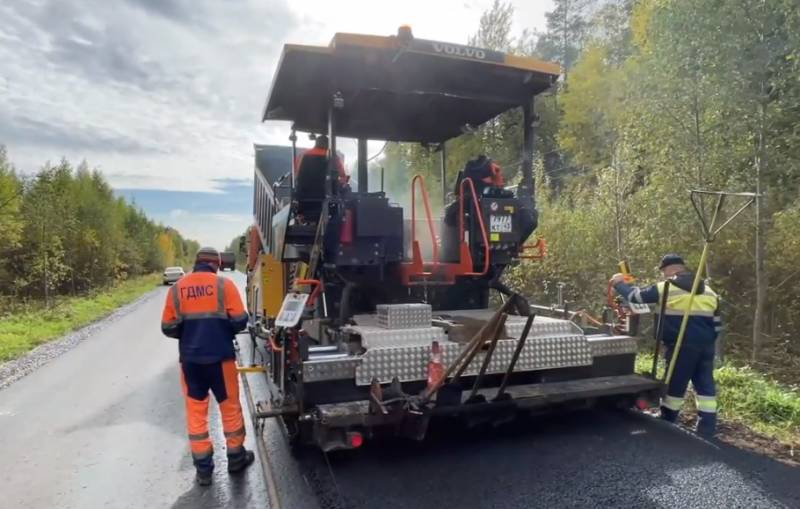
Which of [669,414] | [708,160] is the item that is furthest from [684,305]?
[708,160]

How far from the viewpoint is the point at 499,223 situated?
484 centimetres

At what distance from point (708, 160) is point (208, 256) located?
692cm

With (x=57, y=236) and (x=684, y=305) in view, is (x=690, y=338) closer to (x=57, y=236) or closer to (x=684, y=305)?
(x=684, y=305)

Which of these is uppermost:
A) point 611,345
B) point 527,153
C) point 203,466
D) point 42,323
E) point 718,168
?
point 718,168

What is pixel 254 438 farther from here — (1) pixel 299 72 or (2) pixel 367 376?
(1) pixel 299 72

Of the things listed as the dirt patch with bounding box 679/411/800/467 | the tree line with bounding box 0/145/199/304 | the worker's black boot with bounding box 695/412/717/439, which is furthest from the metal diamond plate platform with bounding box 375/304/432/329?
the tree line with bounding box 0/145/199/304

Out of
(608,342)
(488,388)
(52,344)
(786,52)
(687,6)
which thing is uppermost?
(687,6)

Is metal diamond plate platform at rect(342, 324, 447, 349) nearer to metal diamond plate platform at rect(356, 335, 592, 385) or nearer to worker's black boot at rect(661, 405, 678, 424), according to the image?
metal diamond plate platform at rect(356, 335, 592, 385)

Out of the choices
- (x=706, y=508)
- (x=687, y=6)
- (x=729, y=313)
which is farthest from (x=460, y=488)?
(x=729, y=313)

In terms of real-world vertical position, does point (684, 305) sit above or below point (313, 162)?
below

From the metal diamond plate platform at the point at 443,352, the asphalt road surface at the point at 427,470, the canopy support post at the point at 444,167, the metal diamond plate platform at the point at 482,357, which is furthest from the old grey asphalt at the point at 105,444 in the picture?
the canopy support post at the point at 444,167

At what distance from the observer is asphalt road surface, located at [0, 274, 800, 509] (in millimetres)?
3178

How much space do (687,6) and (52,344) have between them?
12.4 metres

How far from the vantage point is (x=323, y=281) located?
4805 millimetres
